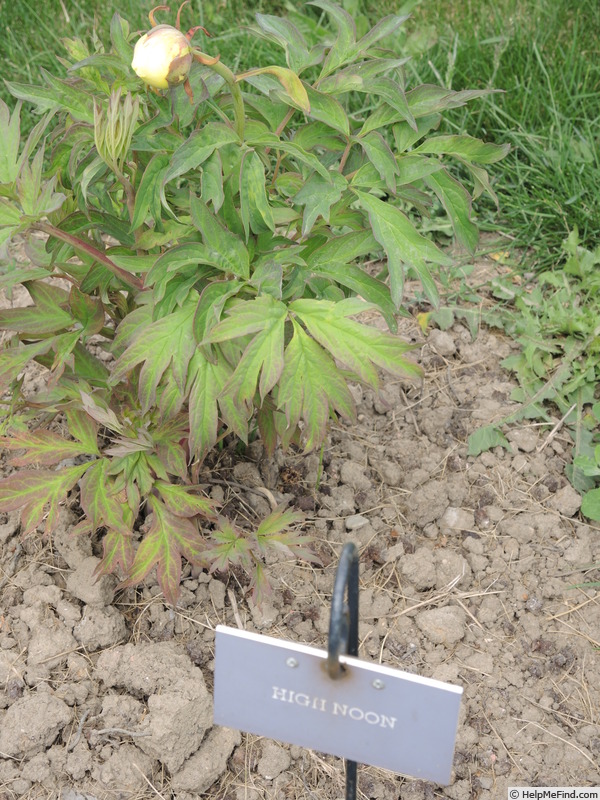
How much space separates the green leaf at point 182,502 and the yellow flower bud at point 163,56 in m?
0.80

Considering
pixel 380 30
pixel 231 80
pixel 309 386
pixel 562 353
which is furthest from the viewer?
pixel 562 353

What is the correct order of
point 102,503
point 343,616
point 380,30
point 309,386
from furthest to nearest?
1. point 102,503
2. point 380,30
3. point 309,386
4. point 343,616

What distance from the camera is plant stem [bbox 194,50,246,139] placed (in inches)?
50.8

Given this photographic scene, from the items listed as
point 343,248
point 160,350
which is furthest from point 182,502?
point 343,248

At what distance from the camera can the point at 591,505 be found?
2.07m

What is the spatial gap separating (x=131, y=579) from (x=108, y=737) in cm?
31

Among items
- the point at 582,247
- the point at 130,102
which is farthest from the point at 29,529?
Result: the point at 582,247

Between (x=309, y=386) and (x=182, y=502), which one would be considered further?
(x=182, y=502)

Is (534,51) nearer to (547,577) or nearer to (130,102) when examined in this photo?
(547,577)

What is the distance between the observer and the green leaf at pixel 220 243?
145cm

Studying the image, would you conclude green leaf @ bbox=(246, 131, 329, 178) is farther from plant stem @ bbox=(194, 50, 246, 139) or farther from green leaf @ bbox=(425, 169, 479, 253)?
green leaf @ bbox=(425, 169, 479, 253)

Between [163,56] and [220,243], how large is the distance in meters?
0.34

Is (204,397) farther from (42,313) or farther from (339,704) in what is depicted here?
(339,704)

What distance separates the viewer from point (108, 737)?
1712mm
